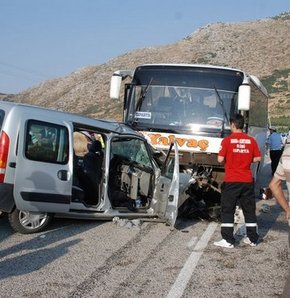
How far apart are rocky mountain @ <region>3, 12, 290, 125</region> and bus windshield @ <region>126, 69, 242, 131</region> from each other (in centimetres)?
5631

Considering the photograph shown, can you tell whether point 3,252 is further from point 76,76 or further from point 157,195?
point 76,76

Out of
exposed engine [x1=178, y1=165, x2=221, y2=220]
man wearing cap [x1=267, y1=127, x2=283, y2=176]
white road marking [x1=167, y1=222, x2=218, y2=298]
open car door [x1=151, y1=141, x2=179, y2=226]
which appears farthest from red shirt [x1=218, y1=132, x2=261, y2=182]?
man wearing cap [x1=267, y1=127, x2=283, y2=176]

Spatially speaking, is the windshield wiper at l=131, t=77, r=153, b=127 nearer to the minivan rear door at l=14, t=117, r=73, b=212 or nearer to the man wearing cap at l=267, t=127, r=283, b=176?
the minivan rear door at l=14, t=117, r=73, b=212

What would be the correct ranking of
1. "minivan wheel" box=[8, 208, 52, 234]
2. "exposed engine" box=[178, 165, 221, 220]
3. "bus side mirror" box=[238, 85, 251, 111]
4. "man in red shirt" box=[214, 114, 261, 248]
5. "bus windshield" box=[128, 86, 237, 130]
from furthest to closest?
"bus windshield" box=[128, 86, 237, 130]
"bus side mirror" box=[238, 85, 251, 111]
"exposed engine" box=[178, 165, 221, 220]
"man in red shirt" box=[214, 114, 261, 248]
"minivan wheel" box=[8, 208, 52, 234]

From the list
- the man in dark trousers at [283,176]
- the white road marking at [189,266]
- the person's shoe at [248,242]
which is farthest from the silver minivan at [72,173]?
the man in dark trousers at [283,176]

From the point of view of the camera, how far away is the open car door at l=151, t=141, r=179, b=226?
7520mm

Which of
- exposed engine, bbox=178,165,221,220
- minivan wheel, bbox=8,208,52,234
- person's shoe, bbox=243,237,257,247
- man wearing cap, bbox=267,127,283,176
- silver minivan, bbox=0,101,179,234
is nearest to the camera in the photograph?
silver minivan, bbox=0,101,179,234

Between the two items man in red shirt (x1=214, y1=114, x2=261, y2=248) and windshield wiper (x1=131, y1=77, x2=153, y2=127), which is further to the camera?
windshield wiper (x1=131, y1=77, x2=153, y2=127)

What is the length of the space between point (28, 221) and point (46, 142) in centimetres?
Result: 111

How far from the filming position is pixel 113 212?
309 inches

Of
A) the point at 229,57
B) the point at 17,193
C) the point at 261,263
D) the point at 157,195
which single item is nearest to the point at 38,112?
the point at 17,193

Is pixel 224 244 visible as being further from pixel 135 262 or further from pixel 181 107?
pixel 181 107

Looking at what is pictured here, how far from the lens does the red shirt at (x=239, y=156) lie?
277 inches

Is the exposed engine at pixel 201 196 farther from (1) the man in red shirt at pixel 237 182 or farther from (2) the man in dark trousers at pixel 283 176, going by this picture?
(2) the man in dark trousers at pixel 283 176
